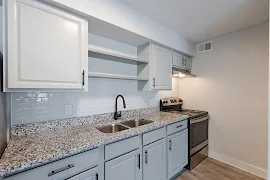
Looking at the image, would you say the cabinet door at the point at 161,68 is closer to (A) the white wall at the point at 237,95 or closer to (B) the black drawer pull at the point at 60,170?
(A) the white wall at the point at 237,95

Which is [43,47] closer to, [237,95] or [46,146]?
[46,146]

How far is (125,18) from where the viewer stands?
1738 millimetres

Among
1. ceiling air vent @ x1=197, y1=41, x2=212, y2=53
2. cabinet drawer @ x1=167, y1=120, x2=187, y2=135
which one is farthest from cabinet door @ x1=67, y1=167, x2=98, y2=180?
ceiling air vent @ x1=197, y1=41, x2=212, y2=53

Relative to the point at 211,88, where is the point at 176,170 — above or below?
below

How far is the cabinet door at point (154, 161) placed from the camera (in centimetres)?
168

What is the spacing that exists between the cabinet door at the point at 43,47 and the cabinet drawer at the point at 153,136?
3.06 ft

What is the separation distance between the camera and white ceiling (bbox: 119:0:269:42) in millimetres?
1709

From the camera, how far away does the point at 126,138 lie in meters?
1.47

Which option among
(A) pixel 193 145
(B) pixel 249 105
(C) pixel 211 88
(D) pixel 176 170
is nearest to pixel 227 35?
(C) pixel 211 88

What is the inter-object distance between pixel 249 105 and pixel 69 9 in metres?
2.93

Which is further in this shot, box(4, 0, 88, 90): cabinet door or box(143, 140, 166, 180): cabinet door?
box(143, 140, 166, 180): cabinet door

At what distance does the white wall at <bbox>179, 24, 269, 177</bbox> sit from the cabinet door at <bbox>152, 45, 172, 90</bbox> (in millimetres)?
918

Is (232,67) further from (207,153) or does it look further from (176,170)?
(176,170)

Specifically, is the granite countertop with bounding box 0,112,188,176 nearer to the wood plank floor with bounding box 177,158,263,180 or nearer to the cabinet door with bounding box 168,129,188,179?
the cabinet door with bounding box 168,129,188,179
